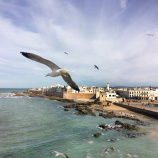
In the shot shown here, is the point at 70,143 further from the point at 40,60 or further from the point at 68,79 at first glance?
the point at 40,60

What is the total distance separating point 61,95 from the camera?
214ft

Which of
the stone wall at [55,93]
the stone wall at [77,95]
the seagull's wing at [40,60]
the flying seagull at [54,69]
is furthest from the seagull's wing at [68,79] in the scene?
the stone wall at [55,93]

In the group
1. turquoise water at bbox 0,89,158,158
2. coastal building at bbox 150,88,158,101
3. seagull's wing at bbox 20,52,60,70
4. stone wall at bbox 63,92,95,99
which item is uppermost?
seagull's wing at bbox 20,52,60,70

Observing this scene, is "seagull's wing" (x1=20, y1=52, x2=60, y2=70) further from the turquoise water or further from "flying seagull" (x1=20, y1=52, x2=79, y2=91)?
the turquoise water

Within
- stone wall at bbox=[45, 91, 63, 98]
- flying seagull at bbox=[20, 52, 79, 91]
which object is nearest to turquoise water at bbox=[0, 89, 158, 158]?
flying seagull at bbox=[20, 52, 79, 91]

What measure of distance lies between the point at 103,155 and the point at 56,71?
27.6 ft

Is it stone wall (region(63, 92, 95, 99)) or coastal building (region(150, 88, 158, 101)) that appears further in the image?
stone wall (region(63, 92, 95, 99))

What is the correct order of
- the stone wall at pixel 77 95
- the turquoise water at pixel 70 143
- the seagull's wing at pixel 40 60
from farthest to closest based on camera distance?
the stone wall at pixel 77 95 → the turquoise water at pixel 70 143 → the seagull's wing at pixel 40 60

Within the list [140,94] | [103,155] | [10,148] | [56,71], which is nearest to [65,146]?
[103,155]

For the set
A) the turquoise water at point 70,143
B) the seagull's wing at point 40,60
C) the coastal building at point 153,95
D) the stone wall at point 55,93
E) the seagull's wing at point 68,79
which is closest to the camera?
the seagull's wing at point 40,60

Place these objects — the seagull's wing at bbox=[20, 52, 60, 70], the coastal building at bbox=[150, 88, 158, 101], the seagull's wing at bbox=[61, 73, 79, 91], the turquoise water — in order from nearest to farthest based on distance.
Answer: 1. the seagull's wing at bbox=[20, 52, 60, 70]
2. the seagull's wing at bbox=[61, 73, 79, 91]
3. the turquoise water
4. the coastal building at bbox=[150, 88, 158, 101]

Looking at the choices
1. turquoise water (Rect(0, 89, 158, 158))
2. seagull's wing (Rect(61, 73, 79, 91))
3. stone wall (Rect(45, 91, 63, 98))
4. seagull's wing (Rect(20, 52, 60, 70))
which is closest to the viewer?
seagull's wing (Rect(20, 52, 60, 70))

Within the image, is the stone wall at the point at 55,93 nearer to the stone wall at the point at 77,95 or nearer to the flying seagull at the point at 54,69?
the stone wall at the point at 77,95

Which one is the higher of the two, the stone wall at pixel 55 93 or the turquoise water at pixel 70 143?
the stone wall at pixel 55 93
